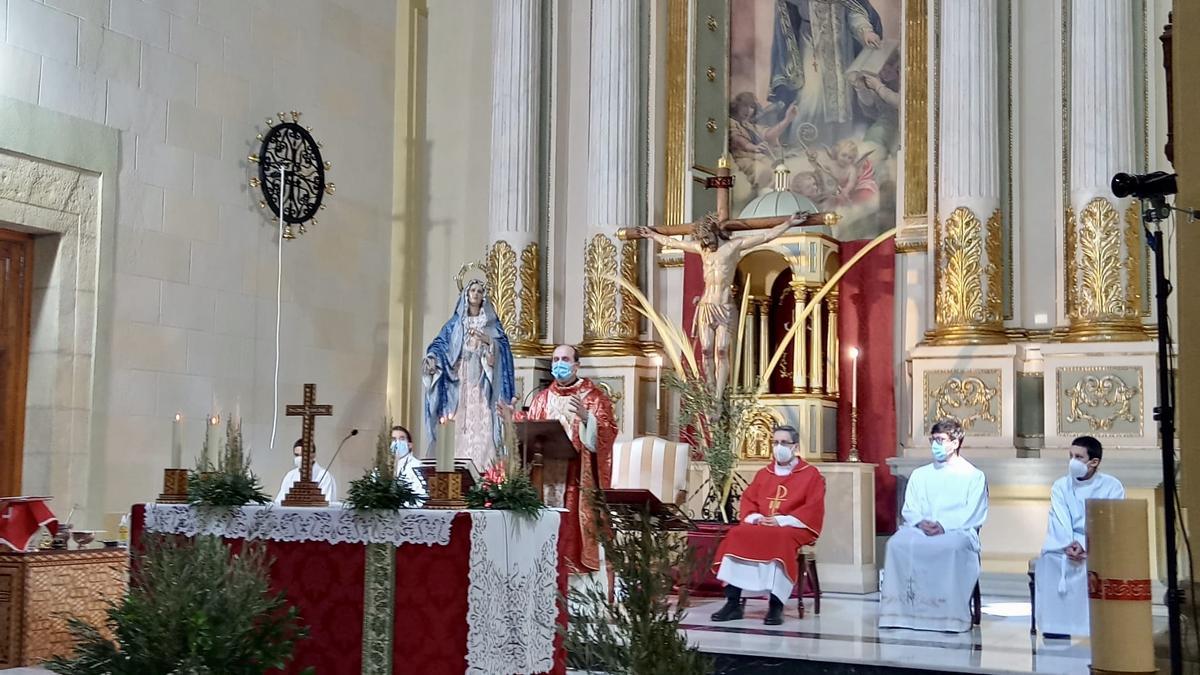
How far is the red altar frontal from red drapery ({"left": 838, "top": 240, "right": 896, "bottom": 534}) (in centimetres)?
649

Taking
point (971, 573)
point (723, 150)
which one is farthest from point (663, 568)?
point (723, 150)

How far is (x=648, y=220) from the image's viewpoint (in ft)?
42.2

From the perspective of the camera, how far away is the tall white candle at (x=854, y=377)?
11403 millimetres

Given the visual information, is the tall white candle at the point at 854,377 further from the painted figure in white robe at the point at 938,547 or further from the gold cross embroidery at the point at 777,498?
the gold cross embroidery at the point at 777,498

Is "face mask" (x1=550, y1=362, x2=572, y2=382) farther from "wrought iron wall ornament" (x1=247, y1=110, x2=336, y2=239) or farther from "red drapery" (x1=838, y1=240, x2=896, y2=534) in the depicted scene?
"wrought iron wall ornament" (x1=247, y1=110, x2=336, y2=239)

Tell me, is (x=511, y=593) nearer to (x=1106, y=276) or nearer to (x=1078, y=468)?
(x=1078, y=468)

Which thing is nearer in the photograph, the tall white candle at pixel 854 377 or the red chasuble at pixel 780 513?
the red chasuble at pixel 780 513

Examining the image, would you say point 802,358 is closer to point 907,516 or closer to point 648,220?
point 648,220

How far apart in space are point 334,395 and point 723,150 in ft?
14.9

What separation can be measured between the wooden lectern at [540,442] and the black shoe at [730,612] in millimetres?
1497

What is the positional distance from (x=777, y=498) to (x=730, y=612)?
966mm

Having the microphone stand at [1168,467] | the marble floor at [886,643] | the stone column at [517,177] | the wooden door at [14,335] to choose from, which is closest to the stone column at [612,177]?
the stone column at [517,177]

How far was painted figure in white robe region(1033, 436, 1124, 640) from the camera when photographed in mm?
8297

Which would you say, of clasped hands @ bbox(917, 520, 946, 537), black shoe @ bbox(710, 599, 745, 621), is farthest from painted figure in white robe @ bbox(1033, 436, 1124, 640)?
black shoe @ bbox(710, 599, 745, 621)
